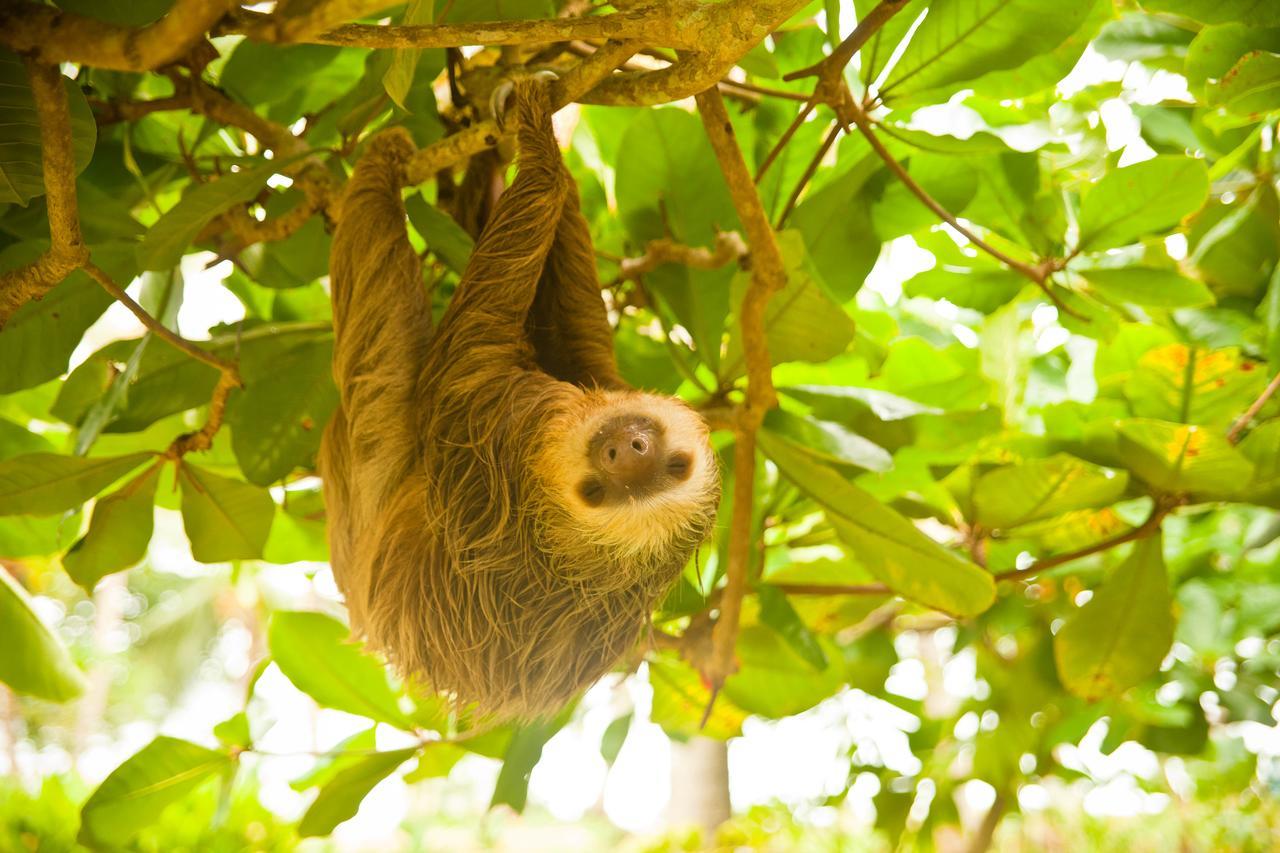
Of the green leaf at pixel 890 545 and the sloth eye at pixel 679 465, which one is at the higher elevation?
the sloth eye at pixel 679 465

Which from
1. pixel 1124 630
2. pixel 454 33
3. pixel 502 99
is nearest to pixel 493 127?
pixel 502 99

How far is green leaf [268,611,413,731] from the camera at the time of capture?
→ 283 cm

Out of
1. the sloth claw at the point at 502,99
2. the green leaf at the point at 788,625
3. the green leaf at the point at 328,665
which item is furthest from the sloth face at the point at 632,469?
the green leaf at the point at 328,665

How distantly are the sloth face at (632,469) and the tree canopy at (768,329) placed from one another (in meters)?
0.13

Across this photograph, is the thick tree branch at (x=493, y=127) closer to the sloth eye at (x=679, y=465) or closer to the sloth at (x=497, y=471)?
the sloth at (x=497, y=471)

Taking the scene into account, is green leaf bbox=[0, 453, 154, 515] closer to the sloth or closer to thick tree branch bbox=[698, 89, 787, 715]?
the sloth

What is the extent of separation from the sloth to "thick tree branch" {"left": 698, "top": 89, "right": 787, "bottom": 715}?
4.6 inches

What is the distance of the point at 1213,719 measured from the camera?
13.3ft

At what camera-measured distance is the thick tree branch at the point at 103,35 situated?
995mm

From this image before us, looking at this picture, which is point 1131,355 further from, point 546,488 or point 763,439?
point 546,488

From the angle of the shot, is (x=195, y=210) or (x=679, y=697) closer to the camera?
(x=195, y=210)

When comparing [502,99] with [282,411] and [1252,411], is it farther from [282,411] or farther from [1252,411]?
[1252,411]

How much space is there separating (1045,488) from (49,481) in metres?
2.47

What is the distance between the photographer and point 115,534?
8.09 ft
